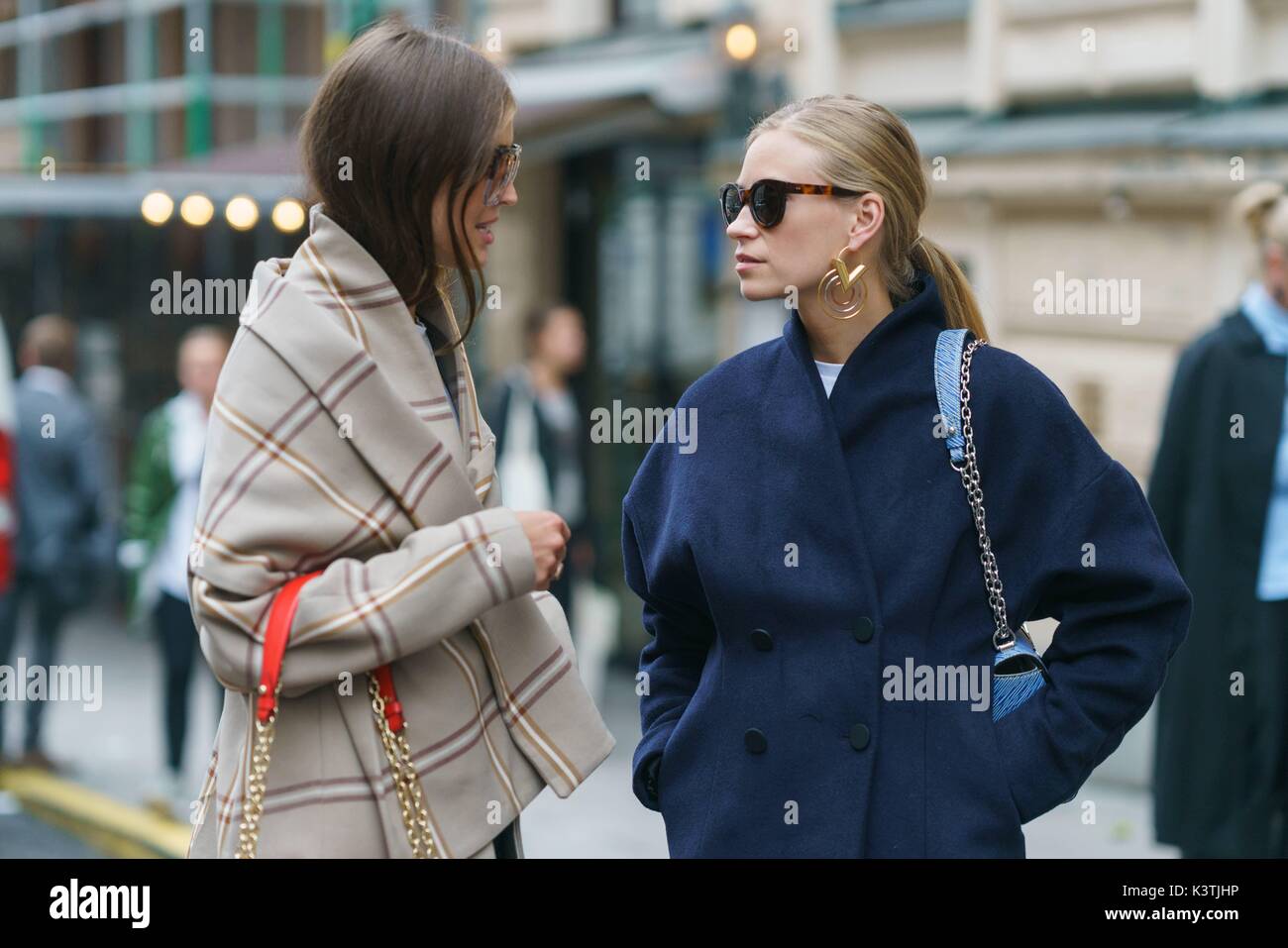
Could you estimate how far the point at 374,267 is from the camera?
269cm

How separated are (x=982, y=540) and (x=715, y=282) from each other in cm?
846

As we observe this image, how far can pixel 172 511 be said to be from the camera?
796cm

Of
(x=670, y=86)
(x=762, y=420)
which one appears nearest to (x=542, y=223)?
(x=670, y=86)

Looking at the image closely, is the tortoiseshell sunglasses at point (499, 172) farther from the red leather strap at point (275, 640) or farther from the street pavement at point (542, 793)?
the street pavement at point (542, 793)

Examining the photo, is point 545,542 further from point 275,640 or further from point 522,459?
point 522,459

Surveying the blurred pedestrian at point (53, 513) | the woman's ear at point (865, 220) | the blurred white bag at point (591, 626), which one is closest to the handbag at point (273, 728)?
the woman's ear at point (865, 220)

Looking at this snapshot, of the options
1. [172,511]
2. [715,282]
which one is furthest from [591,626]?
[715,282]

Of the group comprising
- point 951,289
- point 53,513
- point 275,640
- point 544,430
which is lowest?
point 53,513

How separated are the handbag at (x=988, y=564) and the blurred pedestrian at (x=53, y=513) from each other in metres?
7.02

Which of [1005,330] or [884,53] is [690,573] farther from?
[884,53]

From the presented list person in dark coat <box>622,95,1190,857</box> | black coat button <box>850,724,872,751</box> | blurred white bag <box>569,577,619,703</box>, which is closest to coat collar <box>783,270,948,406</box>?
person in dark coat <box>622,95,1190,857</box>

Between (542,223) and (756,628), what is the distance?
10.0 metres

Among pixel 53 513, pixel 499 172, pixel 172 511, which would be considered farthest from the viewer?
pixel 53 513

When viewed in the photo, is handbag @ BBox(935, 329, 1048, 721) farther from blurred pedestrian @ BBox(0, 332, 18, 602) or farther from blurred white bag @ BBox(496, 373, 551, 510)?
blurred pedestrian @ BBox(0, 332, 18, 602)
